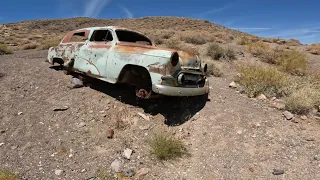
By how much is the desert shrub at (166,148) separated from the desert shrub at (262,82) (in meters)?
2.85

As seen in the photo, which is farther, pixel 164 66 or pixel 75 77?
pixel 75 77

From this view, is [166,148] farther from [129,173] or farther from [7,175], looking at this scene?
[7,175]

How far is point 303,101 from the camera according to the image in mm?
5902

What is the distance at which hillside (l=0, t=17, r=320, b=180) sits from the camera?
4.41m

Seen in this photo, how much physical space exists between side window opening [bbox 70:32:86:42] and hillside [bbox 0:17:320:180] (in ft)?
3.60

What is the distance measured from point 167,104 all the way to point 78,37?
3.16 meters

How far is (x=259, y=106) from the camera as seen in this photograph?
6.29 metres

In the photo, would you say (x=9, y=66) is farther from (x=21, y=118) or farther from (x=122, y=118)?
(x=122, y=118)

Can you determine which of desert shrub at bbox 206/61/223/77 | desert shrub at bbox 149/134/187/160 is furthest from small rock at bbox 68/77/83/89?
desert shrub at bbox 206/61/223/77

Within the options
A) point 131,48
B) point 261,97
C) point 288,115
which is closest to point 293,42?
point 261,97

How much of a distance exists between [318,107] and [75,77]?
5.97 meters

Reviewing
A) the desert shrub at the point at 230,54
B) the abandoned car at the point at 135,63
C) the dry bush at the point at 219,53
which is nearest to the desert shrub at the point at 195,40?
the dry bush at the point at 219,53

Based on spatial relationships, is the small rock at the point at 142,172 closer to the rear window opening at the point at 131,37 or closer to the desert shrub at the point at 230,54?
the rear window opening at the point at 131,37

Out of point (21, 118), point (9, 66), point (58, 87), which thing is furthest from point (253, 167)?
point (9, 66)
